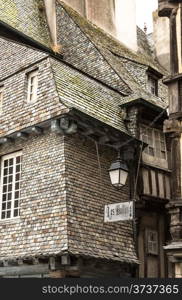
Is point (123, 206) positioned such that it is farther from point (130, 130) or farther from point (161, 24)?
point (161, 24)

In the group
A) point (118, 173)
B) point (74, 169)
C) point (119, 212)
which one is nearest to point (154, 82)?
point (74, 169)

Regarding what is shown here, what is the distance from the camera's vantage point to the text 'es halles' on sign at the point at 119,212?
390 inches

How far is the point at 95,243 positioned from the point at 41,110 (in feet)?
11.9

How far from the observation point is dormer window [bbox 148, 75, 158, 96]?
17109 millimetres

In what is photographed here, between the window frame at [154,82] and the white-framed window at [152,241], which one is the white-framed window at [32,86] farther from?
the window frame at [154,82]

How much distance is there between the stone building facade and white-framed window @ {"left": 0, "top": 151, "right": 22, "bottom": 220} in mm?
29

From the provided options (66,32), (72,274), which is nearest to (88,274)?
(72,274)

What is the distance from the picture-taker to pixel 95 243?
1133cm

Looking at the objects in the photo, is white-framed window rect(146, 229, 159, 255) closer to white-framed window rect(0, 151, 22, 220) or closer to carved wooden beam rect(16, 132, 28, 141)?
white-framed window rect(0, 151, 22, 220)

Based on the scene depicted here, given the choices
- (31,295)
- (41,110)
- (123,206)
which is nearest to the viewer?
(31,295)

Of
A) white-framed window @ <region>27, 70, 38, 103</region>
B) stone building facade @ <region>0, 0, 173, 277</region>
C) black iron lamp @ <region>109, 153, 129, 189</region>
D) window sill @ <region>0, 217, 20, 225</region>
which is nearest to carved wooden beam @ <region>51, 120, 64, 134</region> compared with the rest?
stone building facade @ <region>0, 0, 173, 277</region>

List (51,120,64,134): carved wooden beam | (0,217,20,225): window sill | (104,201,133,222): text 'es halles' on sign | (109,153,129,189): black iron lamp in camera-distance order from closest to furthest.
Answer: (104,201,133,222): text 'es halles' on sign
(109,153,129,189): black iron lamp
(51,120,64,134): carved wooden beam
(0,217,20,225): window sill

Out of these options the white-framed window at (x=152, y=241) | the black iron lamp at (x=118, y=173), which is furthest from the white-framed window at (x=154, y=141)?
the black iron lamp at (x=118, y=173)

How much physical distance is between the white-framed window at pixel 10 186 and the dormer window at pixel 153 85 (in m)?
6.28
